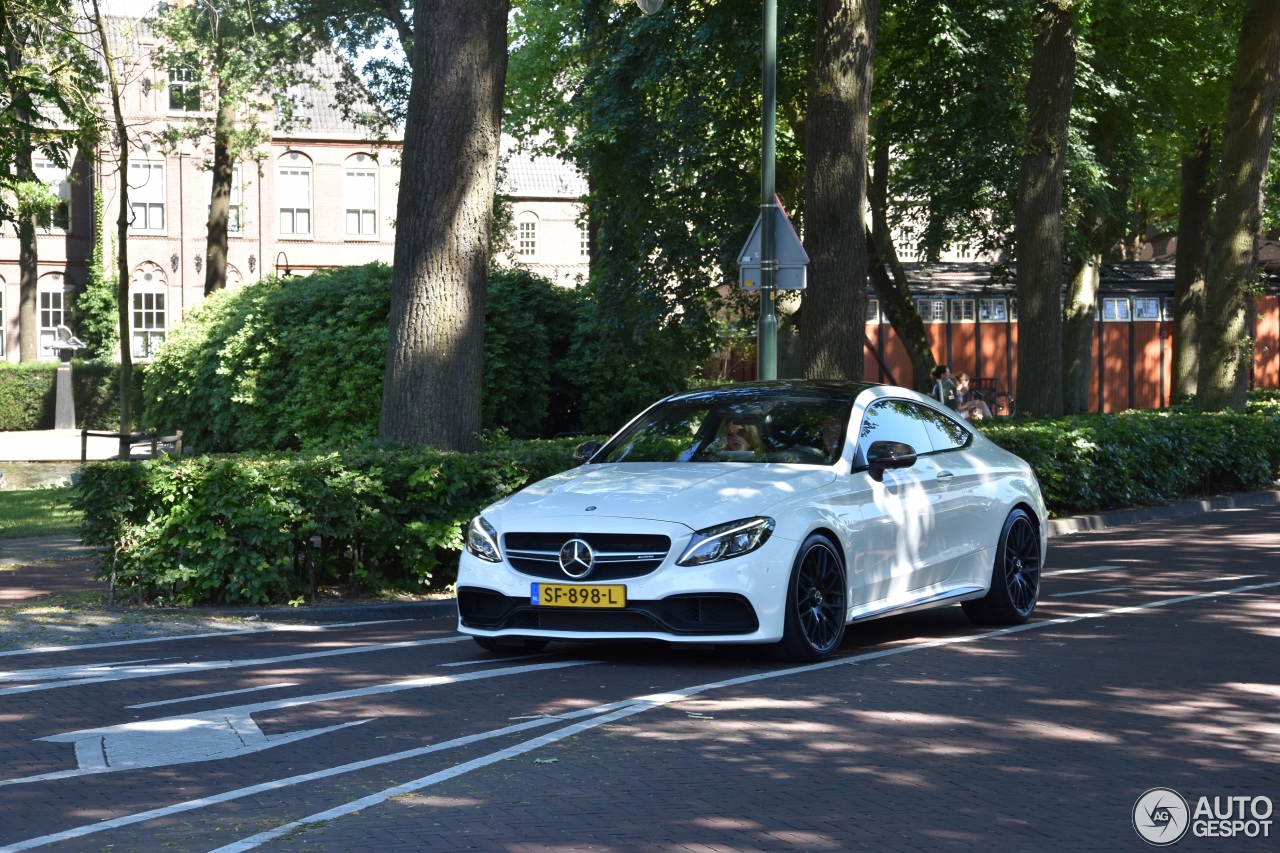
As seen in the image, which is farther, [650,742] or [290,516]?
[290,516]

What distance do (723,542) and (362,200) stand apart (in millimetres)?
61795

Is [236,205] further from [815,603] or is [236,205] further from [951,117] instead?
[815,603]

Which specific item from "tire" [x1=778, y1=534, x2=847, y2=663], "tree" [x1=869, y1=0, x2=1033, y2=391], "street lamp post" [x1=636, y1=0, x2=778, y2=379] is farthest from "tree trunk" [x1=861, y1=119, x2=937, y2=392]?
"tire" [x1=778, y1=534, x2=847, y2=663]

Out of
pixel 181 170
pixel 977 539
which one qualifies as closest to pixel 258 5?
pixel 977 539

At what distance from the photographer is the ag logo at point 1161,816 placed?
5683 mm

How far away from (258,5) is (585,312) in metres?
10.7

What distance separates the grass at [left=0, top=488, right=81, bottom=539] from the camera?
18.1 meters

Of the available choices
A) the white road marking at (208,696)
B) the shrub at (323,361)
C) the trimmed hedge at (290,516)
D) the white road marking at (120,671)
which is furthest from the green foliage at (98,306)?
the white road marking at (208,696)

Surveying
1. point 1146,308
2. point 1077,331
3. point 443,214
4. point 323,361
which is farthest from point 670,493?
point 1146,308

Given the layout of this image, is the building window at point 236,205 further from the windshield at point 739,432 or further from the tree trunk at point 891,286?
the windshield at point 739,432

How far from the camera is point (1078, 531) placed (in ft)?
62.2

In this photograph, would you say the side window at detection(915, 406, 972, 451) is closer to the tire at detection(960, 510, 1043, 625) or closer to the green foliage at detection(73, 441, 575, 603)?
the tire at detection(960, 510, 1043, 625)

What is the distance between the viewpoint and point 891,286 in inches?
1243

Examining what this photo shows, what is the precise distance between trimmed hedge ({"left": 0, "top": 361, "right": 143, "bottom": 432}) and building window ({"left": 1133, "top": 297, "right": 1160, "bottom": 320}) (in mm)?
32367
